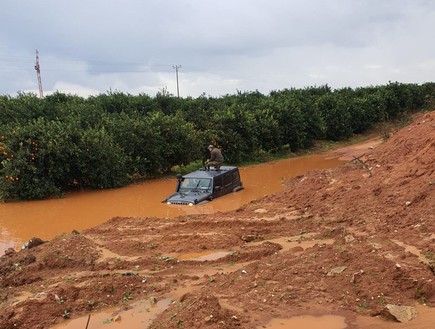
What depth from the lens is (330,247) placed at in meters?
8.42

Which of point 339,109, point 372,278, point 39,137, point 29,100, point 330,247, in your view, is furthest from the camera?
point 339,109

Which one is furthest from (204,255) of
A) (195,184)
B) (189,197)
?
(195,184)

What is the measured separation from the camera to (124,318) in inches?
259

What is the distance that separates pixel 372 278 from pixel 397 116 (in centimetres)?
4408

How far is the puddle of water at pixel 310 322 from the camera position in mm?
5926

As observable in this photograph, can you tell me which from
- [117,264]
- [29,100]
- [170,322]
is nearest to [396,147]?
[117,264]

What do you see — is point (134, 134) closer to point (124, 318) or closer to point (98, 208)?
point (98, 208)

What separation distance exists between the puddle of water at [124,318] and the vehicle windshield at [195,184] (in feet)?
28.3

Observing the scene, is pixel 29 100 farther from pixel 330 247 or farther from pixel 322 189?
pixel 330 247

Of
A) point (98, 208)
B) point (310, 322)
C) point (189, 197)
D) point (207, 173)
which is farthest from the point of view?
point (98, 208)

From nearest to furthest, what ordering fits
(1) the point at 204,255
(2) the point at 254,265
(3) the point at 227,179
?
(2) the point at 254,265, (1) the point at 204,255, (3) the point at 227,179

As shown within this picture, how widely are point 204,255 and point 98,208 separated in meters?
8.91

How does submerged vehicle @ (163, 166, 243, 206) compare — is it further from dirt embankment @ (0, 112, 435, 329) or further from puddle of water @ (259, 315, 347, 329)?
puddle of water @ (259, 315, 347, 329)

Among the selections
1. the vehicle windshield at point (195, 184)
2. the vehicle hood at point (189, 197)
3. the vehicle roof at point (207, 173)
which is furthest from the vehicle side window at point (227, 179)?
the vehicle hood at point (189, 197)
